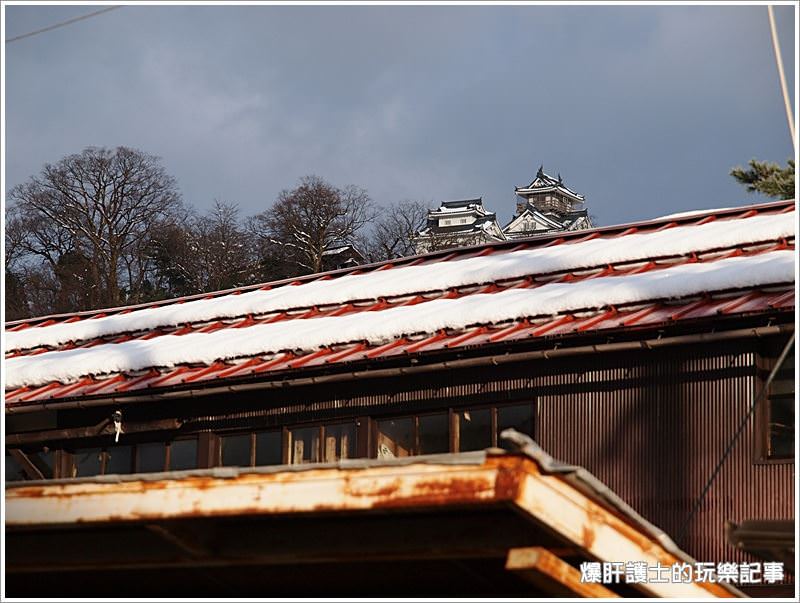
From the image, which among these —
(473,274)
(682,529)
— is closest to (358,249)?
(473,274)

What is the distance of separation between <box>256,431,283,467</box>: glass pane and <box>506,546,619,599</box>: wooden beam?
23.0 feet

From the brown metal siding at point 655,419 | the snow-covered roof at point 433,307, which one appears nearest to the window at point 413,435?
→ the brown metal siding at point 655,419

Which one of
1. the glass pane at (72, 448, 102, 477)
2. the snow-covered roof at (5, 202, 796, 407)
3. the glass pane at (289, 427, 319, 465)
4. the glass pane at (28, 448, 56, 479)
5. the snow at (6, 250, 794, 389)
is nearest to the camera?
the snow at (6, 250, 794, 389)

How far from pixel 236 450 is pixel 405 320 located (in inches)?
88.4

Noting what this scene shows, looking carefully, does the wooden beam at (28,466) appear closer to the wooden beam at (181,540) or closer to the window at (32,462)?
the window at (32,462)

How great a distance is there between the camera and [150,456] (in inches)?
536

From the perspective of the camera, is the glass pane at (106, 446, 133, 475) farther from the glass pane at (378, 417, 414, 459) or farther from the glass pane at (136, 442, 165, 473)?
the glass pane at (378, 417, 414, 459)

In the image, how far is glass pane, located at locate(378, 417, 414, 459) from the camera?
12125 millimetres

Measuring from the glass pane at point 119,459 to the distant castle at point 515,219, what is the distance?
157 feet

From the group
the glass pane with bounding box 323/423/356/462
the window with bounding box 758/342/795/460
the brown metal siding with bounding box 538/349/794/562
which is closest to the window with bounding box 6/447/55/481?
the glass pane with bounding box 323/423/356/462

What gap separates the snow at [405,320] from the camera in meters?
11.4

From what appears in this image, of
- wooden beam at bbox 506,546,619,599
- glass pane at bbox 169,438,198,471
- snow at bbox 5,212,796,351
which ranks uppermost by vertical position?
snow at bbox 5,212,796,351

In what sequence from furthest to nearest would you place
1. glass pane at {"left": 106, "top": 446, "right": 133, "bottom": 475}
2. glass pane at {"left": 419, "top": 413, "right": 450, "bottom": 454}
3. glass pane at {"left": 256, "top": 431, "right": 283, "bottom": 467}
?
glass pane at {"left": 106, "top": 446, "right": 133, "bottom": 475}
glass pane at {"left": 256, "top": 431, "right": 283, "bottom": 467}
glass pane at {"left": 419, "top": 413, "right": 450, "bottom": 454}

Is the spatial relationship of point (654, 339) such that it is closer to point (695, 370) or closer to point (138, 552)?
point (695, 370)
